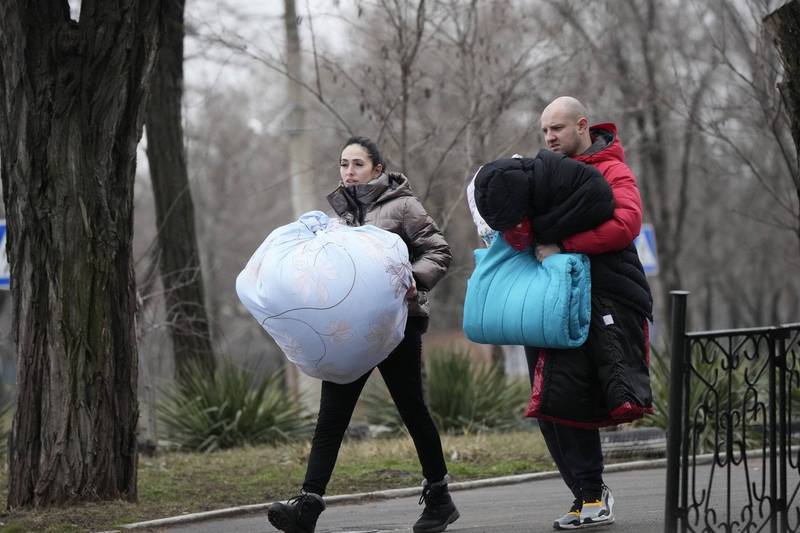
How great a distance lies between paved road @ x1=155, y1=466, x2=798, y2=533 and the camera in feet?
22.2

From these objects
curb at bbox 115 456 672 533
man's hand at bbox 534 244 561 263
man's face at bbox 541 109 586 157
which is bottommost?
curb at bbox 115 456 672 533

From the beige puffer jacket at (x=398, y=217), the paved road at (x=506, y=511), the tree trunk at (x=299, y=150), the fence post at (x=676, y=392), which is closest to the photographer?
the fence post at (x=676, y=392)

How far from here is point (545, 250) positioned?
6.21m

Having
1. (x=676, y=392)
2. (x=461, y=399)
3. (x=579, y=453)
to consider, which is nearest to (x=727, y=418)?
(x=676, y=392)

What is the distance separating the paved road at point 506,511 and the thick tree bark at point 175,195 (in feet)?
19.0

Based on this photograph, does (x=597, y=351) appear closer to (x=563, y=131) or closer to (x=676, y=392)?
(x=563, y=131)

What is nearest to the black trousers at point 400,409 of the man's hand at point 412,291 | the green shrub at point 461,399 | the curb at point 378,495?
the man's hand at point 412,291

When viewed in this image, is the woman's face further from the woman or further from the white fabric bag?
the white fabric bag

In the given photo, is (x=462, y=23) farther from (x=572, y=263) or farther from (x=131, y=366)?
Answer: (x=572, y=263)

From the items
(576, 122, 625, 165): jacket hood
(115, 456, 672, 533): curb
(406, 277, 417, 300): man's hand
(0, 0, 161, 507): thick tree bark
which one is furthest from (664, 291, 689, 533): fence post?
(0, 0, 161, 507): thick tree bark

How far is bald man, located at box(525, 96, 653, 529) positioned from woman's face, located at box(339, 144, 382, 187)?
2.91 ft

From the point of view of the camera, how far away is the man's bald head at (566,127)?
20.7 ft

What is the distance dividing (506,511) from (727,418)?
8.38 feet

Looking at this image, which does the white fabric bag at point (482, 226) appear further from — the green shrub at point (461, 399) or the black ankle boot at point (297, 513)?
the green shrub at point (461, 399)
